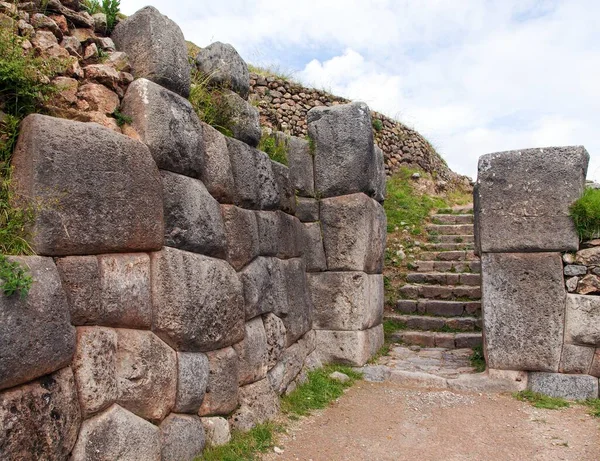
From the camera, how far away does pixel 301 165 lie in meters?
6.23

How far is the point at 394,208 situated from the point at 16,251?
1049cm

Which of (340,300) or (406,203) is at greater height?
(406,203)

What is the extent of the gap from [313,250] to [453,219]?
6.54m

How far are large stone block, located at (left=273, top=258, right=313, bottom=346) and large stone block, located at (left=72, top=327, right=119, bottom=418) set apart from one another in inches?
88.0

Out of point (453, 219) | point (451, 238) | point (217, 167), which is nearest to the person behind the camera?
point (217, 167)

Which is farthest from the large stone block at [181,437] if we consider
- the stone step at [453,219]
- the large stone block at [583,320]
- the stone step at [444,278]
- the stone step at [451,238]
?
the stone step at [453,219]

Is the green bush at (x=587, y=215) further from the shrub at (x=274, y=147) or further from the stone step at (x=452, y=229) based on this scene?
the stone step at (x=452, y=229)

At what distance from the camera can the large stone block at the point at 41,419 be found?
2.10 metres

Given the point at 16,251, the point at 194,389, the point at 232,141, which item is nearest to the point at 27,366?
the point at 16,251

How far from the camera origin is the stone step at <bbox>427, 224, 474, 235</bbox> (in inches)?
431

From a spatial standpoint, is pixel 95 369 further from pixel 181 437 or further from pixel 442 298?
pixel 442 298

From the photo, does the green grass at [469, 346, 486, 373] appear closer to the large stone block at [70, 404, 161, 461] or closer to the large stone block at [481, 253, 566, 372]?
the large stone block at [481, 253, 566, 372]

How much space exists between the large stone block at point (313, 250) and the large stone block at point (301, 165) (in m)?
0.47

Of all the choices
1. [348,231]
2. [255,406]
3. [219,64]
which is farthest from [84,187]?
[348,231]
